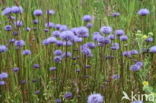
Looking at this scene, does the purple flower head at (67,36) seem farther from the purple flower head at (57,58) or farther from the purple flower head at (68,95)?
the purple flower head at (68,95)

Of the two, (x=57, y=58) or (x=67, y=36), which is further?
(x=57, y=58)

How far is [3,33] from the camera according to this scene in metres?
3.00

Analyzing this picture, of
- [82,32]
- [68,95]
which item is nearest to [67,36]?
[82,32]

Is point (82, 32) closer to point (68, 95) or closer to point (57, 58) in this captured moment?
point (57, 58)

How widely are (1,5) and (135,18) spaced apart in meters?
1.24

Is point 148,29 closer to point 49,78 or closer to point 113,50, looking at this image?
point 113,50

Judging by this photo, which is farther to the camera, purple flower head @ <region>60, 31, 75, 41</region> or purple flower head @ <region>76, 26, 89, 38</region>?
purple flower head @ <region>76, 26, 89, 38</region>

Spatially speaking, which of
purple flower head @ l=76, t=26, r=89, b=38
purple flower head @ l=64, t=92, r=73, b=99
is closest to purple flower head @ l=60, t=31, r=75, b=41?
purple flower head @ l=76, t=26, r=89, b=38

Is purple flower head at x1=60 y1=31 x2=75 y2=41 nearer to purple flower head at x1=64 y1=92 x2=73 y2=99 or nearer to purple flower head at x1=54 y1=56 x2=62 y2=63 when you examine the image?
purple flower head at x1=54 y1=56 x2=62 y2=63

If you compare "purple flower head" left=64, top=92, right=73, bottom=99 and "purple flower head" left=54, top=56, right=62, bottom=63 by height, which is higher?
"purple flower head" left=54, top=56, right=62, bottom=63

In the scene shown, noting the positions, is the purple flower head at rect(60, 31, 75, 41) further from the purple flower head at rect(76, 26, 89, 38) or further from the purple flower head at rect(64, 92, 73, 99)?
the purple flower head at rect(64, 92, 73, 99)

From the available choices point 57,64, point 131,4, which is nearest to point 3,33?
point 57,64

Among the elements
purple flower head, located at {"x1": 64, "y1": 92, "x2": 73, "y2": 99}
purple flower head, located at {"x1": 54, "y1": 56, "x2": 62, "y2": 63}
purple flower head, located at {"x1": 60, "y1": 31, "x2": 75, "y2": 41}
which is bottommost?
purple flower head, located at {"x1": 64, "y1": 92, "x2": 73, "y2": 99}

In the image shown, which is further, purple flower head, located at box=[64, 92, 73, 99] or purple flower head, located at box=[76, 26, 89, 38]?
purple flower head, located at box=[76, 26, 89, 38]
